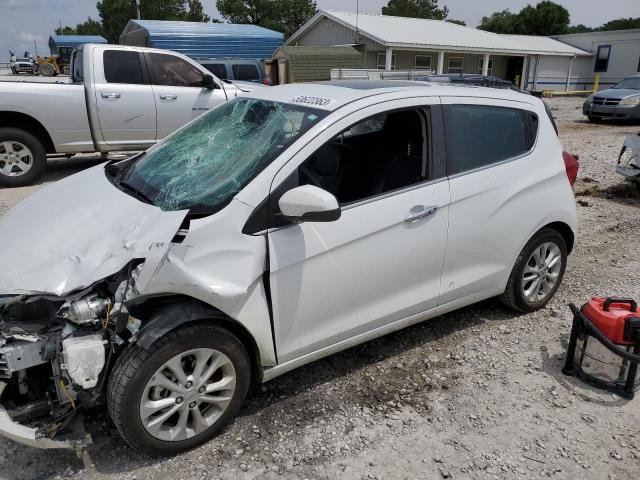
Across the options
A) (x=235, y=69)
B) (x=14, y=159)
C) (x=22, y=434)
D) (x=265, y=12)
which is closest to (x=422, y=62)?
(x=235, y=69)

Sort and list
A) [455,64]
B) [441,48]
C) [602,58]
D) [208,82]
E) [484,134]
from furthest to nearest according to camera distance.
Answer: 1. [602,58]
2. [455,64]
3. [441,48]
4. [208,82]
5. [484,134]

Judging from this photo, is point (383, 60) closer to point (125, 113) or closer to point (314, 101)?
point (125, 113)

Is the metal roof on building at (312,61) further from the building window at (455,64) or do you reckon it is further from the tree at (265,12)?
the tree at (265,12)

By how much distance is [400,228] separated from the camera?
9.85 ft

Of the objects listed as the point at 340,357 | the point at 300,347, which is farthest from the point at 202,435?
the point at 340,357

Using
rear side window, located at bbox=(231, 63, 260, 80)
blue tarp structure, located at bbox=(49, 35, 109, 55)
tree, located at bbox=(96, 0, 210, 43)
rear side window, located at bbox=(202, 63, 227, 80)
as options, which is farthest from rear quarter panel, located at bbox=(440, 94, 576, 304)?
tree, located at bbox=(96, 0, 210, 43)

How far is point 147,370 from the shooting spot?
7.70 feet

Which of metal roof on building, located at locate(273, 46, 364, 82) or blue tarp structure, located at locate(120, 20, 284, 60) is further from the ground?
blue tarp structure, located at locate(120, 20, 284, 60)

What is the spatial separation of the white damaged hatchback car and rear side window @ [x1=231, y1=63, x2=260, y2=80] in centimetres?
1364

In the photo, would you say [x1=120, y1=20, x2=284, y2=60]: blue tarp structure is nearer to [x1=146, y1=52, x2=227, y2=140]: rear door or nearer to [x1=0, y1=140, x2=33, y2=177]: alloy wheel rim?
[x1=146, y1=52, x2=227, y2=140]: rear door

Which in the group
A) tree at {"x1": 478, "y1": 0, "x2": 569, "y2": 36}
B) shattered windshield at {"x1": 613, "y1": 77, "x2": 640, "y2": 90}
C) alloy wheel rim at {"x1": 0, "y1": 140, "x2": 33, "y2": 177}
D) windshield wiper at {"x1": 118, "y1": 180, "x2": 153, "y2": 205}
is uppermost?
tree at {"x1": 478, "y1": 0, "x2": 569, "y2": 36}

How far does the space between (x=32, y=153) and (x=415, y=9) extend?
69303 millimetres

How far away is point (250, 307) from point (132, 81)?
22.3 ft

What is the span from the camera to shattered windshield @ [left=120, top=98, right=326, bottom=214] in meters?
2.72
